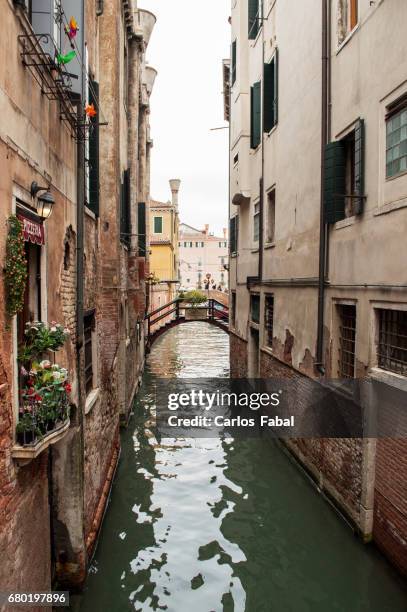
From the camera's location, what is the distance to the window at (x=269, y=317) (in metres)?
13.2

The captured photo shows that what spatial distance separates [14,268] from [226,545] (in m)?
5.67

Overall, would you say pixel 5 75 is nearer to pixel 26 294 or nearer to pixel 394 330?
pixel 26 294

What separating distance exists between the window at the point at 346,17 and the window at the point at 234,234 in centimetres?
917

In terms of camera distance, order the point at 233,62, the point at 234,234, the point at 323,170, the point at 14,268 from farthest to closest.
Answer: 1. the point at 234,234
2. the point at 233,62
3. the point at 323,170
4. the point at 14,268

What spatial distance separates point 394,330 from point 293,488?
163 inches

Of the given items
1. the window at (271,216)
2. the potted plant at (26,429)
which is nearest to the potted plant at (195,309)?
the window at (271,216)

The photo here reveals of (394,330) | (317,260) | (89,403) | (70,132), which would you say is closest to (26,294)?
(70,132)

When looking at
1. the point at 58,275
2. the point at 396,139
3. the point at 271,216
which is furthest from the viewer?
the point at 271,216

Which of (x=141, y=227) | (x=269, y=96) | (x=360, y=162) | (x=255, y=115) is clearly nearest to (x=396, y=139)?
(x=360, y=162)

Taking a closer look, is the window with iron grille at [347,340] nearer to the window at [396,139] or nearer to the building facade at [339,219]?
the building facade at [339,219]

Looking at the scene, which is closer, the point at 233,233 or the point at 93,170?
the point at 93,170

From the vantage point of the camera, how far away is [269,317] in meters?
13.3

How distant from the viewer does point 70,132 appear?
631cm

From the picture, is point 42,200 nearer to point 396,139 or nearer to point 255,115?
point 396,139
